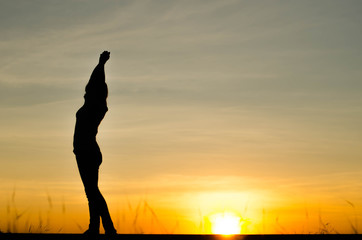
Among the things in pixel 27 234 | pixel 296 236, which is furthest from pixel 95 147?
pixel 296 236

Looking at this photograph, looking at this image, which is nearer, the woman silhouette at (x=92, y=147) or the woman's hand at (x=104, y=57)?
the woman silhouette at (x=92, y=147)

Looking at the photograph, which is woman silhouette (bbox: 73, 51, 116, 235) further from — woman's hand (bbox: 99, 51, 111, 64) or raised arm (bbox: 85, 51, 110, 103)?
woman's hand (bbox: 99, 51, 111, 64)

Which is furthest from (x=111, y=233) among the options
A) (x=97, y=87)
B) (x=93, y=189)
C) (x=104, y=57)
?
(x=104, y=57)

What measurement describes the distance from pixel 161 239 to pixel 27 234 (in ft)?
7.48

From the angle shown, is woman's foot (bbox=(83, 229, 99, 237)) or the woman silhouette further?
woman's foot (bbox=(83, 229, 99, 237))

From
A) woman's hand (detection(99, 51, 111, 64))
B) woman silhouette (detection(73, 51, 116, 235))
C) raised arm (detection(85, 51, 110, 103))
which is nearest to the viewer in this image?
woman silhouette (detection(73, 51, 116, 235))

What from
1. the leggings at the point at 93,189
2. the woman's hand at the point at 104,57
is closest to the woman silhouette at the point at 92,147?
the leggings at the point at 93,189

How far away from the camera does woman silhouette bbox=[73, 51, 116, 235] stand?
799 cm

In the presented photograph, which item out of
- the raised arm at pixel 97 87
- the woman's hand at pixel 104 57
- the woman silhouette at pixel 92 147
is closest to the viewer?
the woman silhouette at pixel 92 147

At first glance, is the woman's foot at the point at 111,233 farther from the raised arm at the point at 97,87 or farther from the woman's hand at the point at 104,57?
the woman's hand at the point at 104,57

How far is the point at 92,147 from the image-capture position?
8.01 metres

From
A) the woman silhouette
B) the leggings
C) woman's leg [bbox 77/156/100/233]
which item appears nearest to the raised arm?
the woman silhouette

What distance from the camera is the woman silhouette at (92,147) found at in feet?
26.2

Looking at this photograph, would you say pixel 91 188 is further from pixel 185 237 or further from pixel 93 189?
pixel 185 237
